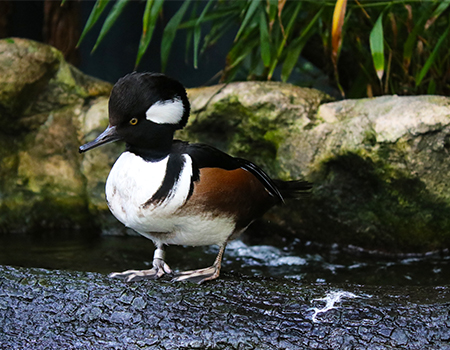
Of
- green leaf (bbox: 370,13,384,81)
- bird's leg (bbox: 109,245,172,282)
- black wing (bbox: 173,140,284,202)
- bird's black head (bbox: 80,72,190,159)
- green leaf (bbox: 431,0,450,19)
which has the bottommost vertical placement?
bird's leg (bbox: 109,245,172,282)

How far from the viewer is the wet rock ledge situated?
1.72 metres

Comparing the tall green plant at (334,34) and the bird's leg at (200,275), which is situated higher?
the tall green plant at (334,34)

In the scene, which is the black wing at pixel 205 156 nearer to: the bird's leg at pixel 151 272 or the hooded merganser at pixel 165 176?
the hooded merganser at pixel 165 176

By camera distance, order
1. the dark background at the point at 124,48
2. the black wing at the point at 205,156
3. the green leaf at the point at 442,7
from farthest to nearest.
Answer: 1. the dark background at the point at 124,48
2. the green leaf at the point at 442,7
3. the black wing at the point at 205,156

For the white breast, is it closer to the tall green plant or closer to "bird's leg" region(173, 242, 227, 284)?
"bird's leg" region(173, 242, 227, 284)

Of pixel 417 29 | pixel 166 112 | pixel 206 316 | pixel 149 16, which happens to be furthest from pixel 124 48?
pixel 206 316

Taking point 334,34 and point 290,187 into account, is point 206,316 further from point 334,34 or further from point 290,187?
point 334,34

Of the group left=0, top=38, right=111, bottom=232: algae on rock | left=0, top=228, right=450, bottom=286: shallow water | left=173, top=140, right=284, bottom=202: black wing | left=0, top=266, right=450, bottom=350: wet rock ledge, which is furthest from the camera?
left=0, top=38, right=111, bottom=232: algae on rock

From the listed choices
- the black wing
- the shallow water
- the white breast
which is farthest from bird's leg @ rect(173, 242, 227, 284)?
the shallow water

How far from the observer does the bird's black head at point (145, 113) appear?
2025 millimetres

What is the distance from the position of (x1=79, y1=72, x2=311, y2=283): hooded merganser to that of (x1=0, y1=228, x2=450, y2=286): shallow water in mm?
939

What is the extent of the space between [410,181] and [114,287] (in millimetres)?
2017

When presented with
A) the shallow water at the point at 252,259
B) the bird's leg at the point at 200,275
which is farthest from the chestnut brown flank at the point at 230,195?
the shallow water at the point at 252,259

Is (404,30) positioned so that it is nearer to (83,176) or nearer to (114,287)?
(83,176)
